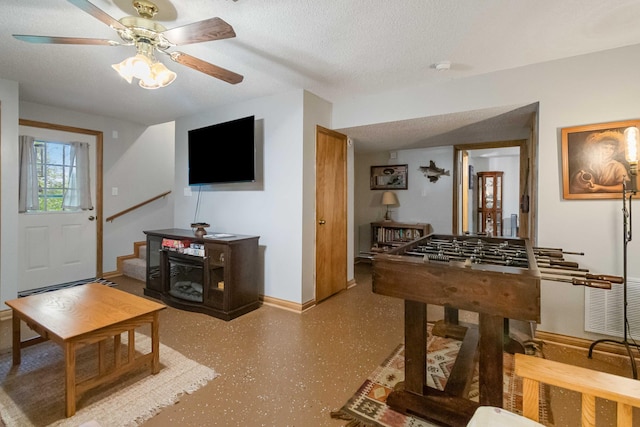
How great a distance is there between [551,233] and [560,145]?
2.46ft

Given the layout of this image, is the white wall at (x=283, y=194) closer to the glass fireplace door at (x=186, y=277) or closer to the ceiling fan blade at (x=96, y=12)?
the glass fireplace door at (x=186, y=277)

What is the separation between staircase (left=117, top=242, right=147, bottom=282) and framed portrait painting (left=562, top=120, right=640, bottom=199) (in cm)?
493

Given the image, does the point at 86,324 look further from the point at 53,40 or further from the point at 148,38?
the point at 148,38

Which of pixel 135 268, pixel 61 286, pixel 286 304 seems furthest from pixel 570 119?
pixel 61 286

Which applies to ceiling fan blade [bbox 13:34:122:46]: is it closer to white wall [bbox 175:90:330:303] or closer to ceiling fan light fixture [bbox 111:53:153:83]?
ceiling fan light fixture [bbox 111:53:153:83]

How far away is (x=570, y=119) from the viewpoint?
8.00ft

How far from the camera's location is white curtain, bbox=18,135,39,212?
140 inches

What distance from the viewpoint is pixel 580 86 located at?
240cm

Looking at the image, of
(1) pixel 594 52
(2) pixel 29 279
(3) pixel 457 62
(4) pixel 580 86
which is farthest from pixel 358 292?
(2) pixel 29 279

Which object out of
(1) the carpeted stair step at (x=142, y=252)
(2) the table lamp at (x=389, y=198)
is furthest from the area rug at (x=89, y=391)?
(2) the table lamp at (x=389, y=198)

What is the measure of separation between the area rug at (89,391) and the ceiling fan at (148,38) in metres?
1.94

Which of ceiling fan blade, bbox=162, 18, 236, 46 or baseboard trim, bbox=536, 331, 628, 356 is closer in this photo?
ceiling fan blade, bbox=162, 18, 236, 46

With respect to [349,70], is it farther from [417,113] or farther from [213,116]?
[213,116]

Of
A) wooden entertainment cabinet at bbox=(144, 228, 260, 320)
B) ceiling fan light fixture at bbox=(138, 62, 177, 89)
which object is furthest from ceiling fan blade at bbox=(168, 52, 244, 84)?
wooden entertainment cabinet at bbox=(144, 228, 260, 320)
